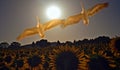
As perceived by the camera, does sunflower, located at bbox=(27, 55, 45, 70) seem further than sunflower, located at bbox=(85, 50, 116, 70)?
Yes

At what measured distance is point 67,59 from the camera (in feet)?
42.7

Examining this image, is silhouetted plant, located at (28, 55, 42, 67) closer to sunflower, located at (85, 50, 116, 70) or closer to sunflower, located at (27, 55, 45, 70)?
sunflower, located at (27, 55, 45, 70)

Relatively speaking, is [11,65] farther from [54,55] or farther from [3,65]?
[54,55]

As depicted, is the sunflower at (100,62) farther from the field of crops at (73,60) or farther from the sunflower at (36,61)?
the sunflower at (36,61)

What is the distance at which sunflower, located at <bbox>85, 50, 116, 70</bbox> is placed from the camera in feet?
38.2

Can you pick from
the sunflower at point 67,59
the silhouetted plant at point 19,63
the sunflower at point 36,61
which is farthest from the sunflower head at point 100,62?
the silhouetted plant at point 19,63

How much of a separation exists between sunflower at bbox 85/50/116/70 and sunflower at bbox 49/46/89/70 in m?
0.36

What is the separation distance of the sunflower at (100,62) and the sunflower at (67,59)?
36cm

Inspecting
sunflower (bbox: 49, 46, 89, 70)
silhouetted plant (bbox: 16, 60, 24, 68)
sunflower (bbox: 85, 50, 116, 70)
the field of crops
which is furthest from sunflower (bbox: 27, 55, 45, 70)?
sunflower (bbox: 85, 50, 116, 70)

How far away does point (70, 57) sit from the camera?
524 inches

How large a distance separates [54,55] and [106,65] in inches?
119

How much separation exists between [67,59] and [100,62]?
5.63 ft

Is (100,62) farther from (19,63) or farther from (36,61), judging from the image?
(19,63)

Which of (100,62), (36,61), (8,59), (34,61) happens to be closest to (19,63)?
(34,61)
